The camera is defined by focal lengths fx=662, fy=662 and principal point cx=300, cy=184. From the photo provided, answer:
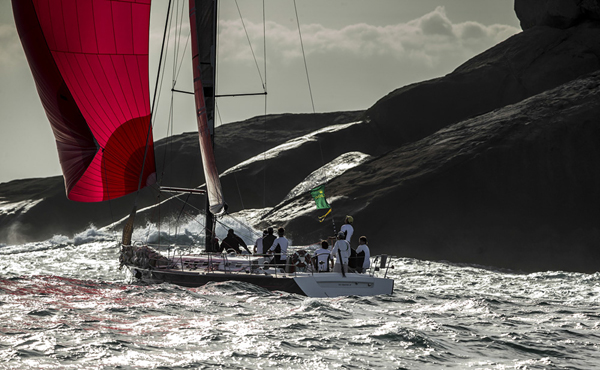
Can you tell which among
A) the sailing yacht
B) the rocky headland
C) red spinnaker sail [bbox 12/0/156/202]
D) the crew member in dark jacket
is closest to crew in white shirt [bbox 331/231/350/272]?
the sailing yacht

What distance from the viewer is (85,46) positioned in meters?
19.2

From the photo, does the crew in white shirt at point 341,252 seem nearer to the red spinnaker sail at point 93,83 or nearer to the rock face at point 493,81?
the red spinnaker sail at point 93,83

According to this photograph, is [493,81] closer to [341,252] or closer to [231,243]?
[231,243]

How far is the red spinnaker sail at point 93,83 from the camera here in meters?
18.7

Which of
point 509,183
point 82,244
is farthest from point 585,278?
point 82,244

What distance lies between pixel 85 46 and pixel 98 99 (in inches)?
62.2

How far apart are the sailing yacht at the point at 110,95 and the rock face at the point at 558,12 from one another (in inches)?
1479

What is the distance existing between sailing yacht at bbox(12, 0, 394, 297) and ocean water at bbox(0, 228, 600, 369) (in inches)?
105

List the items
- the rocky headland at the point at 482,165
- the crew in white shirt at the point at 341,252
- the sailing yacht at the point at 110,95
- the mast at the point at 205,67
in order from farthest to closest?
the rocky headland at the point at 482,165, the mast at the point at 205,67, the sailing yacht at the point at 110,95, the crew in white shirt at the point at 341,252

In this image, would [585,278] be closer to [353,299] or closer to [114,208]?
[353,299]

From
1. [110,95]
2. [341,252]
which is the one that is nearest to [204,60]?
[110,95]

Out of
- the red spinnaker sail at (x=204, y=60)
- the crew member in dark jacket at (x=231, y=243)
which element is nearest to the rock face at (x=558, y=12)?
the red spinnaker sail at (x=204, y=60)

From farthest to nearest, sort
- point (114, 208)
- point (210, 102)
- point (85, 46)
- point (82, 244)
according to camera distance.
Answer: point (114, 208), point (82, 244), point (210, 102), point (85, 46)

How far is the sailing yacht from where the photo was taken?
61.0ft
